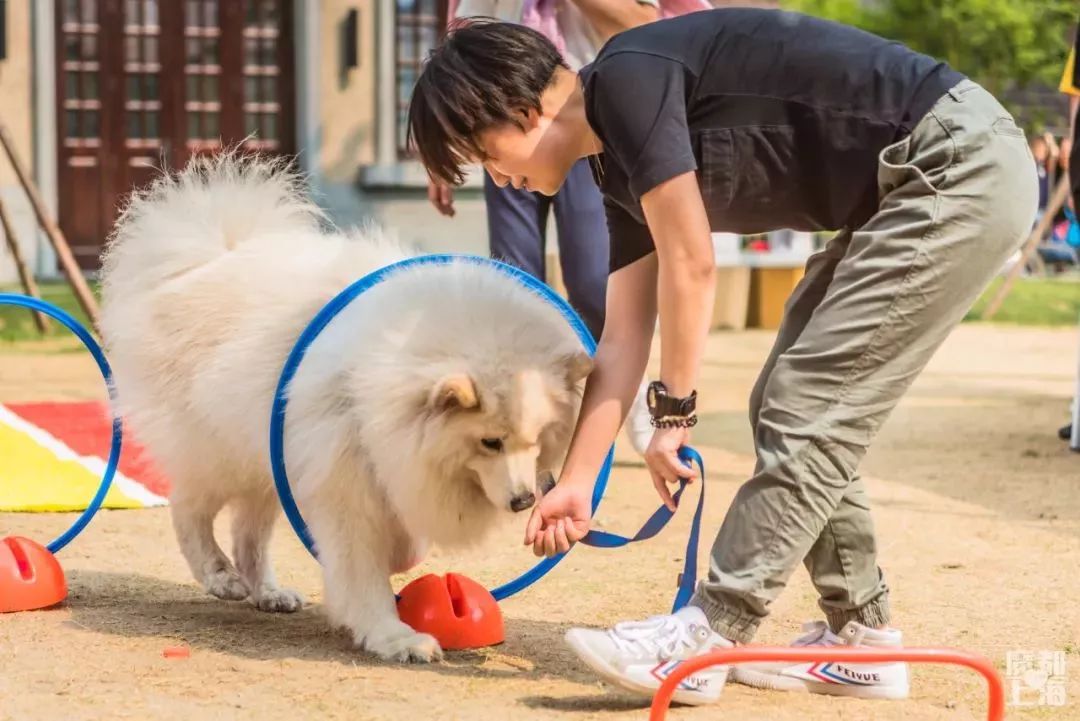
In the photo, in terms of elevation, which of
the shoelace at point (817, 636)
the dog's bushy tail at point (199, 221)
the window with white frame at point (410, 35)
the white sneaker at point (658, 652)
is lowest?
the shoelace at point (817, 636)

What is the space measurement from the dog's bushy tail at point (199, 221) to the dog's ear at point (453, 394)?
3.08 feet

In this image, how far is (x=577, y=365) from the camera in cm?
292

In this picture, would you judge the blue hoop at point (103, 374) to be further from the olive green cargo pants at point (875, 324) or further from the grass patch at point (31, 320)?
the grass patch at point (31, 320)

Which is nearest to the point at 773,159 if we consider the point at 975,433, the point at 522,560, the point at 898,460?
the point at 522,560

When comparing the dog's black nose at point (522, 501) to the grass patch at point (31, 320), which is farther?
the grass patch at point (31, 320)

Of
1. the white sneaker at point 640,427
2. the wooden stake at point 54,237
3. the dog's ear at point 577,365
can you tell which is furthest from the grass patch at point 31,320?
the dog's ear at point 577,365

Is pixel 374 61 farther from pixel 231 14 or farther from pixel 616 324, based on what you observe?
pixel 616 324

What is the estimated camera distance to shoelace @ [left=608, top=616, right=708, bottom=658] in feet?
8.58

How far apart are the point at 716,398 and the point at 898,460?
1.89 m

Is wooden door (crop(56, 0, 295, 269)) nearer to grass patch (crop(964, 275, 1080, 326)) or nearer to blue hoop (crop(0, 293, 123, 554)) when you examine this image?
grass patch (crop(964, 275, 1080, 326))

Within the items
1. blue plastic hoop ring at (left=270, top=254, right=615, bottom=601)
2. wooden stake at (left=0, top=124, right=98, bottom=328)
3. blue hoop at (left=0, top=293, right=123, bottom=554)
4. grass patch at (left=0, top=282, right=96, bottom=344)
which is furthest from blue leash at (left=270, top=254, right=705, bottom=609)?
grass patch at (left=0, top=282, right=96, bottom=344)

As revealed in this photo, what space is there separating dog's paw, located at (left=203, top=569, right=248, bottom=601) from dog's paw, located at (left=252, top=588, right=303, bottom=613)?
5 cm

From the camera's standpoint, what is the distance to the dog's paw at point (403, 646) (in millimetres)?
3064

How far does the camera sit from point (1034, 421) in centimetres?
691
